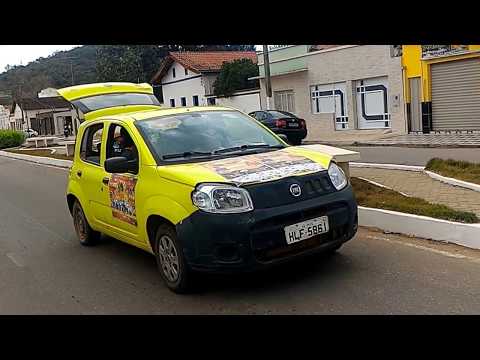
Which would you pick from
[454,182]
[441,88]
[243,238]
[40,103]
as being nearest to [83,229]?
[243,238]

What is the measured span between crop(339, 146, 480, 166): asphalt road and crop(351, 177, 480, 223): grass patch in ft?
14.4

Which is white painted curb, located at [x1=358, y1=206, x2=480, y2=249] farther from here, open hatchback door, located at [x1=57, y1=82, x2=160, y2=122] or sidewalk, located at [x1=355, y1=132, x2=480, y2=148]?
sidewalk, located at [x1=355, y1=132, x2=480, y2=148]

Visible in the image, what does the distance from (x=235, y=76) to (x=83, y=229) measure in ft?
90.7

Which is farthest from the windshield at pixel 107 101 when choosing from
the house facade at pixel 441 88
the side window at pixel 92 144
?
the house facade at pixel 441 88

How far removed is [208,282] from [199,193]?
1070mm

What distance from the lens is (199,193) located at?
14.8 feet

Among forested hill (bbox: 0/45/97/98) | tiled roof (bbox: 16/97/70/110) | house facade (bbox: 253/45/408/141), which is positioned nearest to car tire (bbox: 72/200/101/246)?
house facade (bbox: 253/45/408/141)

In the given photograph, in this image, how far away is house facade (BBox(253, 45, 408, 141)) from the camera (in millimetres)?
22844

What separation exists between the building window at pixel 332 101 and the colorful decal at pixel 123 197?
21.2 m

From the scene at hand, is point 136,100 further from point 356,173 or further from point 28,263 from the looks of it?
point 28,263

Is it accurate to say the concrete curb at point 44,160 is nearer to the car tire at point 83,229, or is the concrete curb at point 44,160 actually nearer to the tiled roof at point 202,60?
the car tire at point 83,229

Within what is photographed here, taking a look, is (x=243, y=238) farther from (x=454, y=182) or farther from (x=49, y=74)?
(x=49, y=74)

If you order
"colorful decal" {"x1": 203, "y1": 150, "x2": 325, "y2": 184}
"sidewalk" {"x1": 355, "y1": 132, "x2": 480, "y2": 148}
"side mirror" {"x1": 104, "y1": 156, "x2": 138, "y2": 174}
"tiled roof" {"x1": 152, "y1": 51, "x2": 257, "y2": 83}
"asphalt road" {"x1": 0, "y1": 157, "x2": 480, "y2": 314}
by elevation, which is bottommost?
"sidewalk" {"x1": 355, "y1": 132, "x2": 480, "y2": 148}
